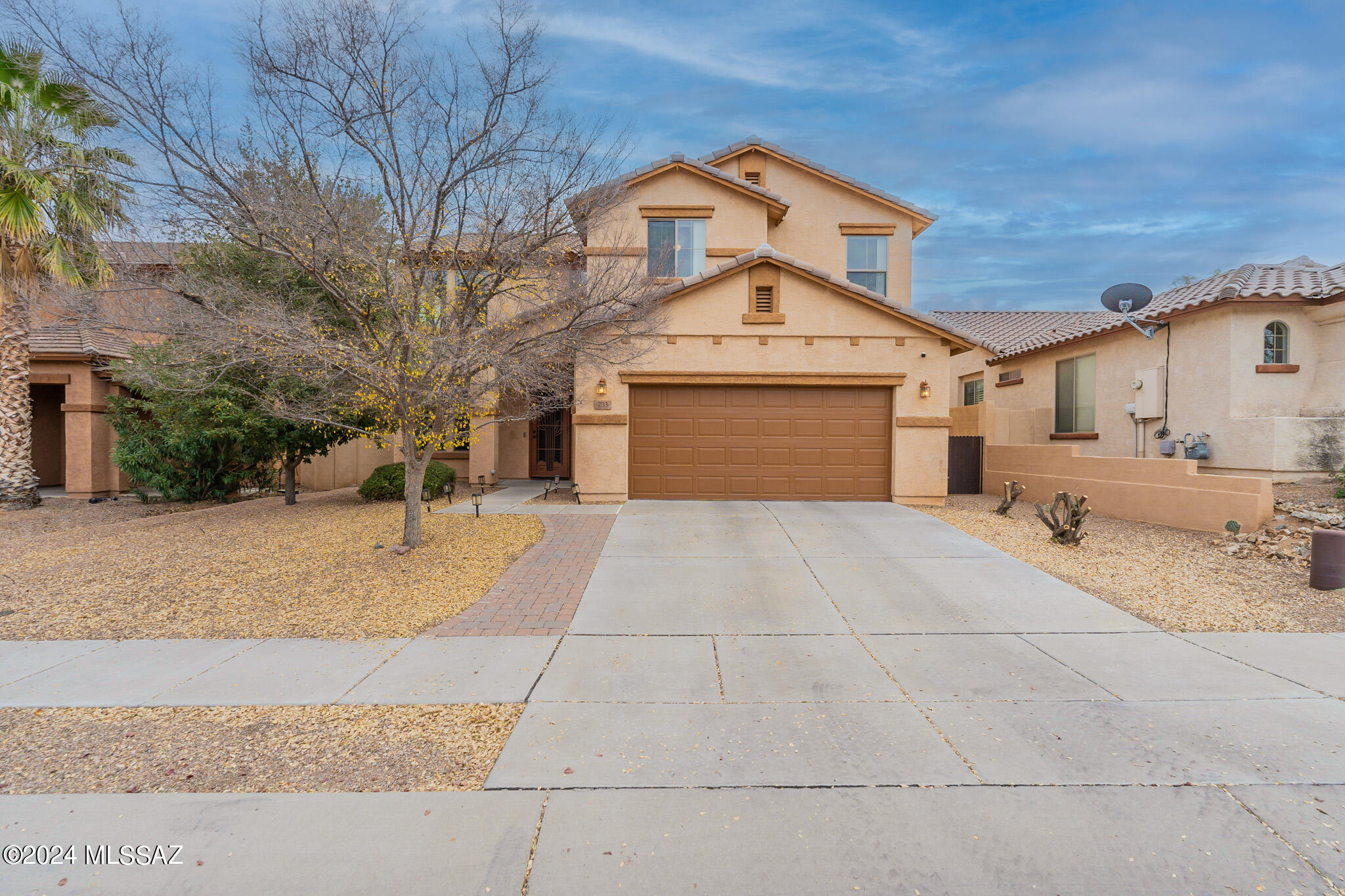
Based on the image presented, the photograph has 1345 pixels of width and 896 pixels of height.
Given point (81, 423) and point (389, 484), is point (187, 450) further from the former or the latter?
point (81, 423)

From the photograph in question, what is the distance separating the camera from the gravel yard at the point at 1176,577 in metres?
6.49

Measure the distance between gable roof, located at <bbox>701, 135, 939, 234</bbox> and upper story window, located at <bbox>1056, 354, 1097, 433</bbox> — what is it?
5.37 meters

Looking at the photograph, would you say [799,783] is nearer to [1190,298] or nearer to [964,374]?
[1190,298]

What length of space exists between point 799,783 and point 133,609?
7241mm

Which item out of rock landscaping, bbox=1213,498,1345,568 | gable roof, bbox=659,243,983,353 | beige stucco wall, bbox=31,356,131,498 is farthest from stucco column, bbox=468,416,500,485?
rock landscaping, bbox=1213,498,1345,568

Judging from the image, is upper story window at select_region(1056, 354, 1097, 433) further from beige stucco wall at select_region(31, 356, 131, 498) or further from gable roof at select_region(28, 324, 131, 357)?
beige stucco wall at select_region(31, 356, 131, 498)

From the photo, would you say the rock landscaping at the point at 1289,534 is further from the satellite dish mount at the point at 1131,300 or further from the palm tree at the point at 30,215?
the palm tree at the point at 30,215

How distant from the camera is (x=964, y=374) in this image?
71.2 feet

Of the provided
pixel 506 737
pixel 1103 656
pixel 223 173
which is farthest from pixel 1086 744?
pixel 223 173

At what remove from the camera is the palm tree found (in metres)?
11.2

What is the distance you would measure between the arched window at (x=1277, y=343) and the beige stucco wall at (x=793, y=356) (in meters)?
5.57

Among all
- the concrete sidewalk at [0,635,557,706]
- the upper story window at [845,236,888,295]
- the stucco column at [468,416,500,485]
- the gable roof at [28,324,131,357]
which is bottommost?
the concrete sidewalk at [0,635,557,706]

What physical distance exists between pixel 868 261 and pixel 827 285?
504 cm

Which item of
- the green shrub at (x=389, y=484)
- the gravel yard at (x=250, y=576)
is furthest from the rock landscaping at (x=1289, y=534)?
the green shrub at (x=389, y=484)
